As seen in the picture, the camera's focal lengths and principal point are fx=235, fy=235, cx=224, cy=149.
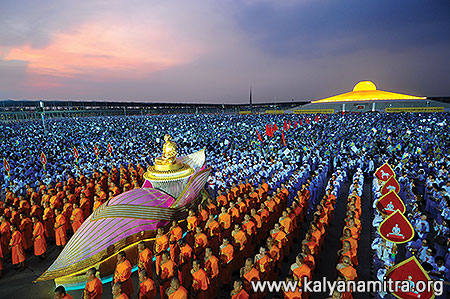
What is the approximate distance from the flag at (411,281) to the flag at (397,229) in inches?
46.4

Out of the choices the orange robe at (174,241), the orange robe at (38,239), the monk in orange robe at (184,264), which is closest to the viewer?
the monk in orange robe at (184,264)

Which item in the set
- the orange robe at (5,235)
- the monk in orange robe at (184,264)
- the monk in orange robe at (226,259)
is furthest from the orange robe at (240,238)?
the orange robe at (5,235)

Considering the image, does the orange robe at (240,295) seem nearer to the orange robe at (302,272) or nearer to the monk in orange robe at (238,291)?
the monk in orange robe at (238,291)

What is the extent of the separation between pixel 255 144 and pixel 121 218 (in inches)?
657

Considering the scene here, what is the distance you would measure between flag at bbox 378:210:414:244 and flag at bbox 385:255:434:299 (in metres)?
1.18

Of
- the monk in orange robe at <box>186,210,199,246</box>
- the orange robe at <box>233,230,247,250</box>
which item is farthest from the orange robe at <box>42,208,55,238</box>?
the orange robe at <box>233,230,247,250</box>

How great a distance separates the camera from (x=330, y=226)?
848 centimetres

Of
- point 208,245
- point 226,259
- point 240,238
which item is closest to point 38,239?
point 208,245

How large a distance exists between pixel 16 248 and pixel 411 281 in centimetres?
883

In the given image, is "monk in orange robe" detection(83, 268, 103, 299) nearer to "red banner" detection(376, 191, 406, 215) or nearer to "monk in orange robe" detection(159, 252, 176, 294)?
"monk in orange robe" detection(159, 252, 176, 294)

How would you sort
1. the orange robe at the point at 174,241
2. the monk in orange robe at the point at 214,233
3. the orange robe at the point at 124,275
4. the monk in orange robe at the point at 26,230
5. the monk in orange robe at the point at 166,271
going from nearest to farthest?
the orange robe at the point at 124,275, the monk in orange robe at the point at 166,271, the orange robe at the point at 174,241, the monk in orange robe at the point at 214,233, the monk in orange robe at the point at 26,230

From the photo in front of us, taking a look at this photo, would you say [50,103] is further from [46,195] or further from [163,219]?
[163,219]

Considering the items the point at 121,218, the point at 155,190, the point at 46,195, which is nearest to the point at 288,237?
the point at 155,190

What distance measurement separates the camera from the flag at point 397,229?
4871 millimetres
